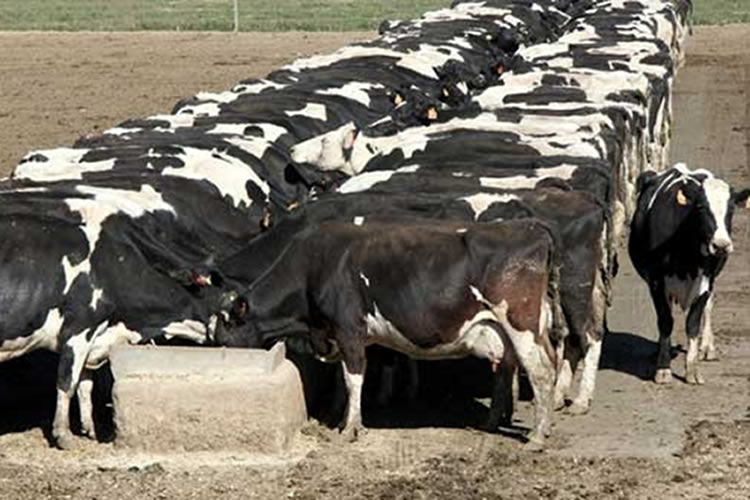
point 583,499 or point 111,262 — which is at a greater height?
point 111,262

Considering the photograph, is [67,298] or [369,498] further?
[67,298]

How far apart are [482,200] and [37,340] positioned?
3246 millimetres

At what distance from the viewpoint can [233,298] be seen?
12242mm

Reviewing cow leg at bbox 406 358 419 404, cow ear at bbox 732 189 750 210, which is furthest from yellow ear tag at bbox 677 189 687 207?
cow leg at bbox 406 358 419 404

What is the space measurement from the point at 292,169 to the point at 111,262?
4.00 m

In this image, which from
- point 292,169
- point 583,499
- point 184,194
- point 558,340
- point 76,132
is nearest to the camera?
point 583,499

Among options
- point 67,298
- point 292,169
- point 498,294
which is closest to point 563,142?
point 292,169

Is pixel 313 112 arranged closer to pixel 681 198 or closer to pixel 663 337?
pixel 681 198

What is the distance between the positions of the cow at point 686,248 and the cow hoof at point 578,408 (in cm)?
100

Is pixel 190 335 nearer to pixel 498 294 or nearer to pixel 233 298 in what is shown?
pixel 233 298

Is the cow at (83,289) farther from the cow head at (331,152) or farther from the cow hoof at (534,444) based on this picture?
the cow head at (331,152)

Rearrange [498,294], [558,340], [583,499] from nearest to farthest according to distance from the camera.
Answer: [583,499], [498,294], [558,340]

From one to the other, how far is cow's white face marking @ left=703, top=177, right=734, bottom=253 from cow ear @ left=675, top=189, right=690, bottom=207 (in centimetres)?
16

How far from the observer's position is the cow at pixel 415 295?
1157cm
